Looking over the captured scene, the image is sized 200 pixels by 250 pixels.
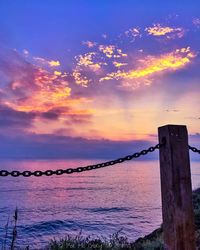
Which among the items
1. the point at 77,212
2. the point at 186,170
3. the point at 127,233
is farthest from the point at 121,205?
the point at 186,170

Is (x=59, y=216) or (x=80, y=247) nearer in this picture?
(x=80, y=247)

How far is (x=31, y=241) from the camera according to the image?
17922mm

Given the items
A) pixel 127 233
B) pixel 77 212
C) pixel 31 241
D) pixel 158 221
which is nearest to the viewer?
pixel 31 241

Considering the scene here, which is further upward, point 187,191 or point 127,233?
point 187,191

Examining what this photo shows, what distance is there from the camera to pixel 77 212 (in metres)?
30.2

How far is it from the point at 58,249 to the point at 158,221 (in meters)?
16.2

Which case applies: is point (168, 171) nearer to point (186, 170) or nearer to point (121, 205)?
point (186, 170)

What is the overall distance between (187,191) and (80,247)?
451 centimetres

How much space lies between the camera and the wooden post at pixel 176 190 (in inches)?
173

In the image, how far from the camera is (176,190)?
4477 mm

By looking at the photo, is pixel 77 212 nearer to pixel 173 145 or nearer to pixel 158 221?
pixel 158 221

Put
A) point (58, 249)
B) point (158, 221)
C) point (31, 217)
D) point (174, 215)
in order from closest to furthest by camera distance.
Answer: point (174, 215)
point (58, 249)
point (158, 221)
point (31, 217)

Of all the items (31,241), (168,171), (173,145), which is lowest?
(31,241)

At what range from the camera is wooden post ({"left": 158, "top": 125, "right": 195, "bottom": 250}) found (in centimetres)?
441
